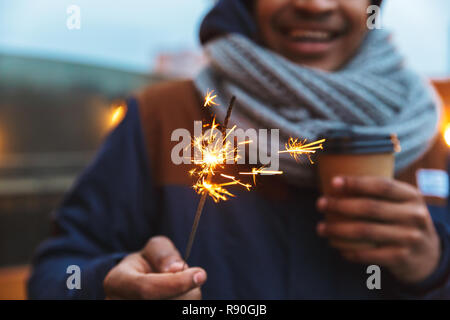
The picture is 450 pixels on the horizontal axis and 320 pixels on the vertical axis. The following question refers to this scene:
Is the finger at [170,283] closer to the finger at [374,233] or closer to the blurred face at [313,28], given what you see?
the finger at [374,233]

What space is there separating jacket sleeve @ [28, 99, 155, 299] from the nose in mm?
320

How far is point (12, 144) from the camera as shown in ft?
12.4

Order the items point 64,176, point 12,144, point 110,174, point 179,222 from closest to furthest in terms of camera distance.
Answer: point 179,222 < point 110,174 < point 12,144 < point 64,176

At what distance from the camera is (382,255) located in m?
0.47

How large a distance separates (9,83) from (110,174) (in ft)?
11.8

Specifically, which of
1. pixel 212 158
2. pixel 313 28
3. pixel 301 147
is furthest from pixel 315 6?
pixel 212 158

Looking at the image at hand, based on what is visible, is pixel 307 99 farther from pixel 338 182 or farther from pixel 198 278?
pixel 198 278

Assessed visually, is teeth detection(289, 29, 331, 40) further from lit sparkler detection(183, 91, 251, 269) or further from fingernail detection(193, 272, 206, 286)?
fingernail detection(193, 272, 206, 286)

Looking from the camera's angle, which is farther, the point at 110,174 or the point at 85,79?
the point at 85,79

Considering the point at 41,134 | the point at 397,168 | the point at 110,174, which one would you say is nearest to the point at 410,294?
the point at 397,168

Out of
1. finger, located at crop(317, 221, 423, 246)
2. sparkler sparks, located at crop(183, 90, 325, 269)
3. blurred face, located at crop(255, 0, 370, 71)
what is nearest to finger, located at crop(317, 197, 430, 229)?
finger, located at crop(317, 221, 423, 246)

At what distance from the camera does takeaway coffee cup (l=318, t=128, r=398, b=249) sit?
431mm

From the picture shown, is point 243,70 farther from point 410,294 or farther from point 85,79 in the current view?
point 85,79

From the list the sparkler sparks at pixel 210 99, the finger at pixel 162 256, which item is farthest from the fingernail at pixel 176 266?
the sparkler sparks at pixel 210 99
